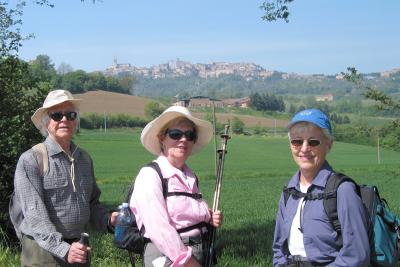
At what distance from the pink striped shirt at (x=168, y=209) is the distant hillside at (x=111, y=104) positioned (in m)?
69.5

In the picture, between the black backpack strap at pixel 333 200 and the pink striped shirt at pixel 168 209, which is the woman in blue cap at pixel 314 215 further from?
the pink striped shirt at pixel 168 209

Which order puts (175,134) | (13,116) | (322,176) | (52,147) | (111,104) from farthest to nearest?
(111,104)
(13,116)
(52,147)
(175,134)
(322,176)

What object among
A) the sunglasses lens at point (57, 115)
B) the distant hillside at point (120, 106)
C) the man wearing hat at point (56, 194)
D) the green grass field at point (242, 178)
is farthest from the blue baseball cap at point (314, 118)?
the distant hillside at point (120, 106)

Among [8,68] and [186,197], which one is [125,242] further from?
[8,68]

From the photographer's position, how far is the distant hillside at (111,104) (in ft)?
247

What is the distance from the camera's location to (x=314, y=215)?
3.16 metres

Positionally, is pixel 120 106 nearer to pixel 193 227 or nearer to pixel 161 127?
pixel 161 127

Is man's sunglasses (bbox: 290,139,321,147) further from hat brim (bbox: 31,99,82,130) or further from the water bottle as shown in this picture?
hat brim (bbox: 31,99,82,130)

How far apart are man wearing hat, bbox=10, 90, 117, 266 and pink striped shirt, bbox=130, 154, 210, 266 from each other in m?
0.52

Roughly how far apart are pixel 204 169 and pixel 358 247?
123ft

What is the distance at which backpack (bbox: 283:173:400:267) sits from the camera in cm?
305

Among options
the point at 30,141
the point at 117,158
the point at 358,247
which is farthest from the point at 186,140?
the point at 117,158

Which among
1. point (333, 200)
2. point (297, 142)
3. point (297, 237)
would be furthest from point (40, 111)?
point (333, 200)

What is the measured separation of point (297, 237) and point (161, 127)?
1.13 m
